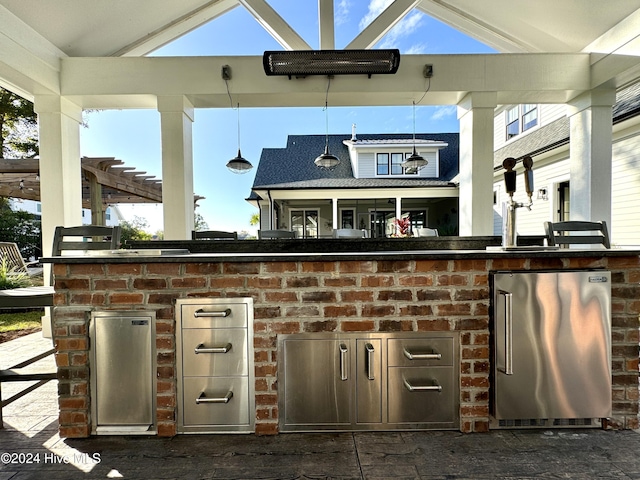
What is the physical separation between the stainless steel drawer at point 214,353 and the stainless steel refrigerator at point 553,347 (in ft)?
4.58

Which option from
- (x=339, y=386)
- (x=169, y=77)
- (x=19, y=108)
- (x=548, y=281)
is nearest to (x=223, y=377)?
(x=339, y=386)

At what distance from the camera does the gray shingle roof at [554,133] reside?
4.91m

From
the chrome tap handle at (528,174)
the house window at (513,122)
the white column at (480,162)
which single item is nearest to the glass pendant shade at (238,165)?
the white column at (480,162)

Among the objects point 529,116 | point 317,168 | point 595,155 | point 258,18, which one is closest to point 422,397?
point 595,155

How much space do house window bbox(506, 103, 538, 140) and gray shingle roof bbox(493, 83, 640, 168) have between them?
0.35 meters

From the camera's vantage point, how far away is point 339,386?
1.82m

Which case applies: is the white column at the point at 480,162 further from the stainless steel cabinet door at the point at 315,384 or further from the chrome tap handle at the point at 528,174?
the stainless steel cabinet door at the point at 315,384

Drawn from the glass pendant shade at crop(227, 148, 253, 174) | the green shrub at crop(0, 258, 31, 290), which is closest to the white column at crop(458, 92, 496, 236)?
the glass pendant shade at crop(227, 148, 253, 174)

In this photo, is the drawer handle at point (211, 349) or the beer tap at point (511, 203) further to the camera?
the beer tap at point (511, 203)

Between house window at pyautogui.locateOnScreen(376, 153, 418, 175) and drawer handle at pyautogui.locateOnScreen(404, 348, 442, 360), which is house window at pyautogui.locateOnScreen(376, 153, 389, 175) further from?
drawer handle at pyautogui.locateOnScreen(404, 348, 442, 360)

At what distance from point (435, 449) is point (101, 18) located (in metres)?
5.33

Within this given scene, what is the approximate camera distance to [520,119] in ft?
28.0

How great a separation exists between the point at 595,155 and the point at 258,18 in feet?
15.1

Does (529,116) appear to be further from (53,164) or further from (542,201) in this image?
(53,164)
